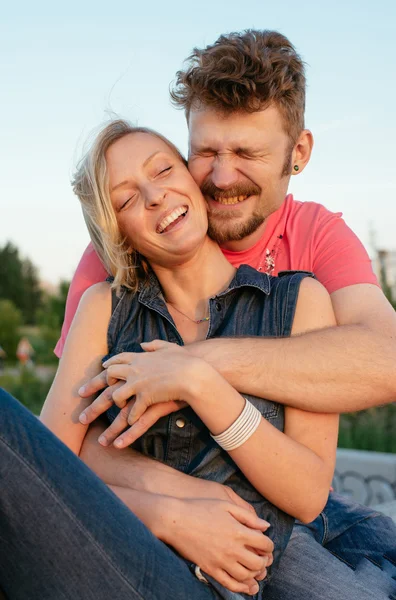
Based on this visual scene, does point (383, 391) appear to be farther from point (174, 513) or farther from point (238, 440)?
point (174, 513)

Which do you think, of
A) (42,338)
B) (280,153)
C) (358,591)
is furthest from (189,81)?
(42,338)

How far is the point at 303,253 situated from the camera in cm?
262

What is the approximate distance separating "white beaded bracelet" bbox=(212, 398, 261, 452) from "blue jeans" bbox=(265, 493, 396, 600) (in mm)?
469

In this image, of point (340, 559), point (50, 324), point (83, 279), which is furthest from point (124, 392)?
point (50, 324)

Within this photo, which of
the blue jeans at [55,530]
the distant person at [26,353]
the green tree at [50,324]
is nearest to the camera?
the blue jeans at [55,530]

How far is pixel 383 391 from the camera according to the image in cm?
206

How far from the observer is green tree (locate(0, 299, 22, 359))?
56.9 feet

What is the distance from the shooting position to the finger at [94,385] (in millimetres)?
2033

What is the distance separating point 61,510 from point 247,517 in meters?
0.57

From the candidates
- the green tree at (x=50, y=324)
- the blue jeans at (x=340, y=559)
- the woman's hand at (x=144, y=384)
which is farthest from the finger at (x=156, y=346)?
the green tree at (x=50, y=324)

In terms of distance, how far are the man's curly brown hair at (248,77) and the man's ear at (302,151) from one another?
7 cm

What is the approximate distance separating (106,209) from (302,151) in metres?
1.06

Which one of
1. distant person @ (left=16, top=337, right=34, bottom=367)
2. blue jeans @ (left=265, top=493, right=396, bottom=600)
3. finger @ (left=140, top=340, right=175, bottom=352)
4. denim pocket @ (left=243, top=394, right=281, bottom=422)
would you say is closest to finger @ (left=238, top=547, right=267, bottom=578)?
blue jeans @ (left=265, top=493, right=396, bottom=600)

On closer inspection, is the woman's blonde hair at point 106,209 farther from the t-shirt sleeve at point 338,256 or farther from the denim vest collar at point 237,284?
the t-shirt sleeve at point 338,256
